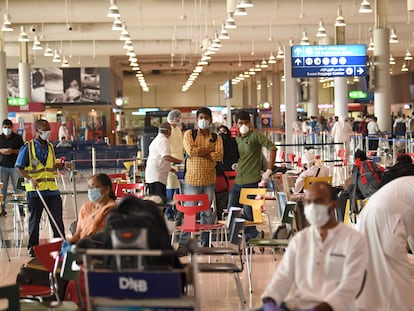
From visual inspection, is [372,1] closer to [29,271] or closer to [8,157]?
[8,157]

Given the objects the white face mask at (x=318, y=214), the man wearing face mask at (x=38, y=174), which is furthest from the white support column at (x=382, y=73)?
the white face mask at (x=318, y=214)

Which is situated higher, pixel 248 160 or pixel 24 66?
pixel 24 66

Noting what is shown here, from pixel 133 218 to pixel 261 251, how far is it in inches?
255

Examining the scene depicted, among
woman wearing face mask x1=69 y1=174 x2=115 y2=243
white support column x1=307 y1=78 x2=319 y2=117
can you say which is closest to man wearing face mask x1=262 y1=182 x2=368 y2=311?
woman wearing face mask x1=69 y1=174 x2=115 y2=243

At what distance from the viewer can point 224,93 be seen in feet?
116

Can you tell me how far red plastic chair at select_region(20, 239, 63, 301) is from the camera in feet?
21.6

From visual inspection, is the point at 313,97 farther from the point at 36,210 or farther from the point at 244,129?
the point at 36,210

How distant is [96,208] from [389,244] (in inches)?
93.5

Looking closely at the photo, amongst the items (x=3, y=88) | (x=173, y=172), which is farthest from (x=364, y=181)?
(x=3, y=88)

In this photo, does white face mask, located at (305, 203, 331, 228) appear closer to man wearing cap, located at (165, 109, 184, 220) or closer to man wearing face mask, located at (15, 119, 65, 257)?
man wearing face mask, located at (15, 119, 65, 257)

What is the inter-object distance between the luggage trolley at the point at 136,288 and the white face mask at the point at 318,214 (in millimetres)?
721

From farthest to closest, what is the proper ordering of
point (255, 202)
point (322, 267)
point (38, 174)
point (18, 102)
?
point (18, 102) → point (38, 174) → point (255, 202) → point (322, 267)

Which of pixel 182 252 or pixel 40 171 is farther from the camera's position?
pixel 40 171

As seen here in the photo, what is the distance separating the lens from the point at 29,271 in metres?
7.14
